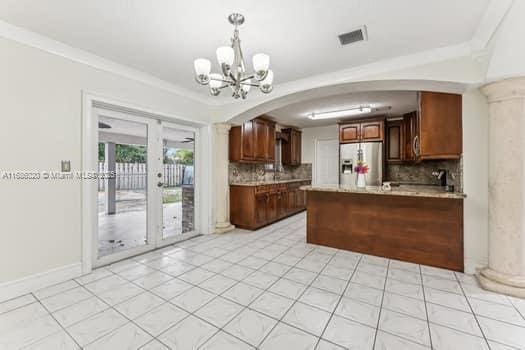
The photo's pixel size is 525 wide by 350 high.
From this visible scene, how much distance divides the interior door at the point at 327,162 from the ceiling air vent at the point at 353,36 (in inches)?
177

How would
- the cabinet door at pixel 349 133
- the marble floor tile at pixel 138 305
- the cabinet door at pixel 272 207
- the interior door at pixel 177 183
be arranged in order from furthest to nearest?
the cabinet door at pixel 349 133 → the cabinet door at pixel 272 207 → the interior door at pixel 177 183 → the marble floor tile at pixel 138 305

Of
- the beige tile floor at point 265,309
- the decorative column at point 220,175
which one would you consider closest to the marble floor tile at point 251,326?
the beige tile floor at point 265,309

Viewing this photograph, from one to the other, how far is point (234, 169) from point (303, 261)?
2.64 metres

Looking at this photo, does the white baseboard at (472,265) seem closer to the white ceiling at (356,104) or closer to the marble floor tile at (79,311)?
the white ceiling at (356,104)

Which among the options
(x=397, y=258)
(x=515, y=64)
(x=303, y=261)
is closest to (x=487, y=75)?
(x=515, y=64)

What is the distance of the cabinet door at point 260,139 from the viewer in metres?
4.97

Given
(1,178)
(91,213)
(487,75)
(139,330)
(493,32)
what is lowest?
(139,330)

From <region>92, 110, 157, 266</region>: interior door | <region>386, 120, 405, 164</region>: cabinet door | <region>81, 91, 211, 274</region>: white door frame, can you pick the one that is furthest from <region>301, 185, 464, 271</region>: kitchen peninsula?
<region>81, 91, 211, 274</region>: white door frame

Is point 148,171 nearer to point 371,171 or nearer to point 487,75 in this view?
point 487,75

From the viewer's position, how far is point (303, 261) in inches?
117

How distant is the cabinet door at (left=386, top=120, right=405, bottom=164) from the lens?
17.3 ft

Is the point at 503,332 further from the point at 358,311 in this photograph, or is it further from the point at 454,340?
the point at 358,311

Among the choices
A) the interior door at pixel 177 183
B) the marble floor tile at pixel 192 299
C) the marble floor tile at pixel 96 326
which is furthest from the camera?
the interior door at pixel 177 183

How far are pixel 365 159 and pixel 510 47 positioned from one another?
3469mm
